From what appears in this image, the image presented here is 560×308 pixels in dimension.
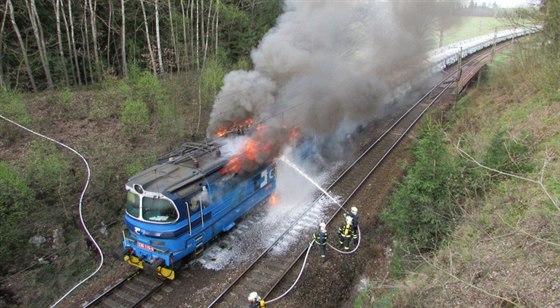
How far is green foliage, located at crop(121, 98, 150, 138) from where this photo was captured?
15453 millimetres

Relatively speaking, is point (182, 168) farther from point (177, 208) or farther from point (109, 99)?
point (109, 99)

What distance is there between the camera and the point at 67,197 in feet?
37.4

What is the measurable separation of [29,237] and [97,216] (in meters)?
1.89

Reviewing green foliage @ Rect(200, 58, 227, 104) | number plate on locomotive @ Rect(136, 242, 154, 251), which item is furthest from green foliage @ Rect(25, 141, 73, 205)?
green foliage @ Rect(200, 58, 227, 104)

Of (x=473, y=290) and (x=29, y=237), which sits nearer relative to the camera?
(x=473, y=290)

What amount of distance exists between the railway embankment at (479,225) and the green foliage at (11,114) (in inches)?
506

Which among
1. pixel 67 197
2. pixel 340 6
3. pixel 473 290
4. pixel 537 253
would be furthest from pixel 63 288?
pixel 340 6

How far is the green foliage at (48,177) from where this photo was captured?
10984 mm

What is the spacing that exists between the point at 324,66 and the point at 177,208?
1070 cm

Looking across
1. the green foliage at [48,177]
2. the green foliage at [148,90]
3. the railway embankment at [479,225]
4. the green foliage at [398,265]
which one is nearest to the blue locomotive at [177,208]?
the green foliage at [48,177]

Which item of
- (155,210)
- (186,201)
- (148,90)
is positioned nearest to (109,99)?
(148,90)

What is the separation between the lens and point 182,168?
952 cm

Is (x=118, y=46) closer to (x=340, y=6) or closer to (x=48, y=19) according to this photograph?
(x=48, y=19)

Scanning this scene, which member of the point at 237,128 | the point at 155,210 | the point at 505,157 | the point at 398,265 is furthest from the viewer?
the point at 237,128
